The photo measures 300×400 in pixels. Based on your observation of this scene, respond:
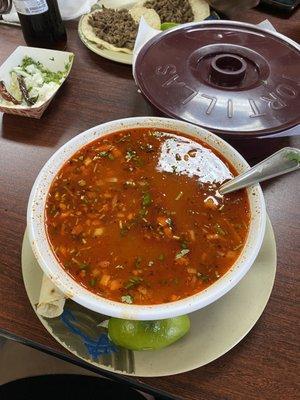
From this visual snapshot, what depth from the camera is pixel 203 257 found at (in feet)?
2.79

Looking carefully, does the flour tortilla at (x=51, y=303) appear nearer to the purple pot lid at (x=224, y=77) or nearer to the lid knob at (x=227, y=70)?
the purple pot lid at (x=224, y=77)

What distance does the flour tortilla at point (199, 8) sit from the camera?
1.75m

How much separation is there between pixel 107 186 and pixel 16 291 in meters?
0.35

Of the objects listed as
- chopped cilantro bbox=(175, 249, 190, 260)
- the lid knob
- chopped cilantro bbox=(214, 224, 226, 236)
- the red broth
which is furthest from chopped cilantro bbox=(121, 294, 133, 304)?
the lid knob

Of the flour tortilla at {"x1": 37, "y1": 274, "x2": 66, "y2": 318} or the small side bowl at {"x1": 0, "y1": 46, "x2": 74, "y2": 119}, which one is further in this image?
the small side bowl at {"x1": 0, "y1": 46, "x2": 74, "y2": 119}

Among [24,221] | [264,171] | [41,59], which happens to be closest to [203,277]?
[264,171]

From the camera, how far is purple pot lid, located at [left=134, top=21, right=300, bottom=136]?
1.13 metres

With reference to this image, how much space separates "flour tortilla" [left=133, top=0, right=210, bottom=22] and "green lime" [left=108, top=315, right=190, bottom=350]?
54.8 inches

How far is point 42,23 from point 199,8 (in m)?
0.71

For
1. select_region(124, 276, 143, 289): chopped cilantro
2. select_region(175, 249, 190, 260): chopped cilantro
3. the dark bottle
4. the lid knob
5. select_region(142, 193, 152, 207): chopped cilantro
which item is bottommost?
select_region(175, 249, 190, 260): chopped cilantro

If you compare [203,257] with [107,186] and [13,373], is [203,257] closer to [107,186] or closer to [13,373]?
[107,186]

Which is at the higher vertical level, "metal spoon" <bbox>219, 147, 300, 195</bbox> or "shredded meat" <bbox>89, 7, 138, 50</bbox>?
"shredded meat" <bbox>89, 7, 138, 50</bbox>

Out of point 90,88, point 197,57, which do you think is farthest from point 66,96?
point 197,57

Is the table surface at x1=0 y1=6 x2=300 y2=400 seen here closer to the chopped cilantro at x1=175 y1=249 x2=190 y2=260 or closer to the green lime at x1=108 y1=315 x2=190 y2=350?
the green lime at x1=108 y1=315 x2=190 y2=350
